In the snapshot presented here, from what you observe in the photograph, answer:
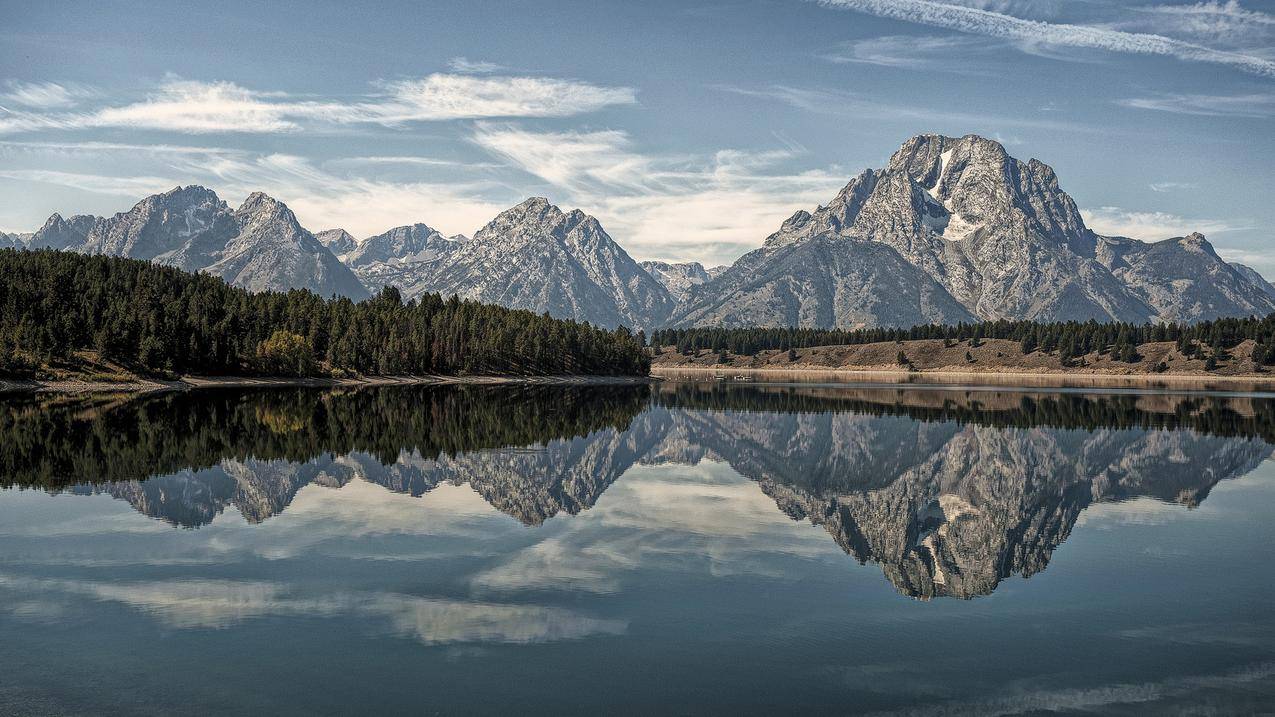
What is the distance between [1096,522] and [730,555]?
21.7 metres

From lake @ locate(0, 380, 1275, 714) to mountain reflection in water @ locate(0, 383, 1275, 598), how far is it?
0.45 meters

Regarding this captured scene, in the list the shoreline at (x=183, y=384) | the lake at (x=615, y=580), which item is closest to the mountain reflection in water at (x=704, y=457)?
the lake at (x=615, y=580)

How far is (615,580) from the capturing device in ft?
101

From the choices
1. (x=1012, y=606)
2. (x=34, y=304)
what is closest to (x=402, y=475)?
(x=1012, y=606)

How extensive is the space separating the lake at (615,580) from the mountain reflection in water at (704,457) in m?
0.45

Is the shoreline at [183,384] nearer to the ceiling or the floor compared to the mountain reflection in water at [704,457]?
nearer to the ceiling

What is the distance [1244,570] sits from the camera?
34031 millimetres

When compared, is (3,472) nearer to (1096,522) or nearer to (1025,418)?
(1096,522)

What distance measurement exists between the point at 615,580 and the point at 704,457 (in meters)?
44.5

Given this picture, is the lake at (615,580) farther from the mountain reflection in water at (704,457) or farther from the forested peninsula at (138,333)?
the forested peninsula at (138,333)

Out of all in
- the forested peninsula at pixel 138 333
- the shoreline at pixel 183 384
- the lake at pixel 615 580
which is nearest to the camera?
the lake at pixel 615 580

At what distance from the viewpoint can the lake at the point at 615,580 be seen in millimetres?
20266

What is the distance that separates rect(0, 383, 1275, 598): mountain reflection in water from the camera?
42.5m

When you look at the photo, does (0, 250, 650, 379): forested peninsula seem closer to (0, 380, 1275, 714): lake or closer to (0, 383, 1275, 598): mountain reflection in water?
(0, 383, 1275, 598): mountain reflection in water
